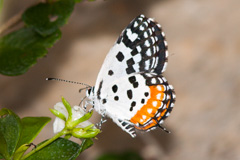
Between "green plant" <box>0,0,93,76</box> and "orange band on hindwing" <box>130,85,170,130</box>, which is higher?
"green plant" <box>0,0,93,76</box>

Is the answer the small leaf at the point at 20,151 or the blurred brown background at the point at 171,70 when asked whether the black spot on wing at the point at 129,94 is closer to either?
the small leaf at the point at 20,151

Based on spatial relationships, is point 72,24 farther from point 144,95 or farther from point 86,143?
point 86,143

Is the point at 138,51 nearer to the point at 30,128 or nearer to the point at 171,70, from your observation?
the point at 30,128

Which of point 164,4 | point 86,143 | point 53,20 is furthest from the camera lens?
point 164,4

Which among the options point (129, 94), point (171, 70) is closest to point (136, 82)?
point (129, 94)

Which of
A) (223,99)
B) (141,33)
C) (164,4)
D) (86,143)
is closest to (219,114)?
(223,99)

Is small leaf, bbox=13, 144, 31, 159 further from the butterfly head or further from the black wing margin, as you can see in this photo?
the black wing margin

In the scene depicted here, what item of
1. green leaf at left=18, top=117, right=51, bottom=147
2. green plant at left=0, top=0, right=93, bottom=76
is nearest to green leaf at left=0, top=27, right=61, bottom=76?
green plant at left=0, top=0, right=93, bottom=76
